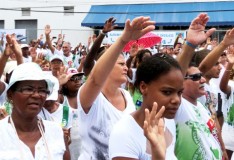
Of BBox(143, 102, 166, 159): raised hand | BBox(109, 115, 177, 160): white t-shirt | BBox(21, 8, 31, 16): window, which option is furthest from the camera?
BBox(21, 8, 31, 16): window

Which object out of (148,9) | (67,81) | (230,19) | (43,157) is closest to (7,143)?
(43,157)

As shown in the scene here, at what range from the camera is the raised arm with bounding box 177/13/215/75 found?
127 inches

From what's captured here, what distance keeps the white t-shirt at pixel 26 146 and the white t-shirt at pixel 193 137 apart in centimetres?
85

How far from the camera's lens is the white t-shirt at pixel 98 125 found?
117 inches

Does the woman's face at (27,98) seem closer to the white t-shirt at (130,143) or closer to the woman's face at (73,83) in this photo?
the white t-shirt at (130,143)

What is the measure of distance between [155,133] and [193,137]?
3.50ft

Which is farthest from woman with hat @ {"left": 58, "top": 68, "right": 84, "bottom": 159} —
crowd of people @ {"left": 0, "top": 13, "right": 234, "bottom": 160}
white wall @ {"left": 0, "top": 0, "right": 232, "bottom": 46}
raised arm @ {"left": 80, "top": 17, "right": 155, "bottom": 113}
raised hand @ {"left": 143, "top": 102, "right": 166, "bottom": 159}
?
white wall @ {"left": 0, "top": 0, "right": 232, "bottom": 46}

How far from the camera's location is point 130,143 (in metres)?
2.19

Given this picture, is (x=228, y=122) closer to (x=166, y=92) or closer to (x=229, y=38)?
(x=229, y=38)

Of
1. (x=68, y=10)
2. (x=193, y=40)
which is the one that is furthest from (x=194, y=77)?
(x=68, y=10)

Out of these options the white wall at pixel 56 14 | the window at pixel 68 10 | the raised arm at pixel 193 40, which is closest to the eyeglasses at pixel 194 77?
the raised arm at pixel 193 40

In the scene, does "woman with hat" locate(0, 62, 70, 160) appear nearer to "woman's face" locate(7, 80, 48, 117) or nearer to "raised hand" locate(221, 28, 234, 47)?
"woman's face" locate(7, 80, 48, 117)

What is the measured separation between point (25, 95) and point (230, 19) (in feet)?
81.2

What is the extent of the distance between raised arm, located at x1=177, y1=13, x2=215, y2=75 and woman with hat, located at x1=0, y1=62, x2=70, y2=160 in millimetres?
1084
